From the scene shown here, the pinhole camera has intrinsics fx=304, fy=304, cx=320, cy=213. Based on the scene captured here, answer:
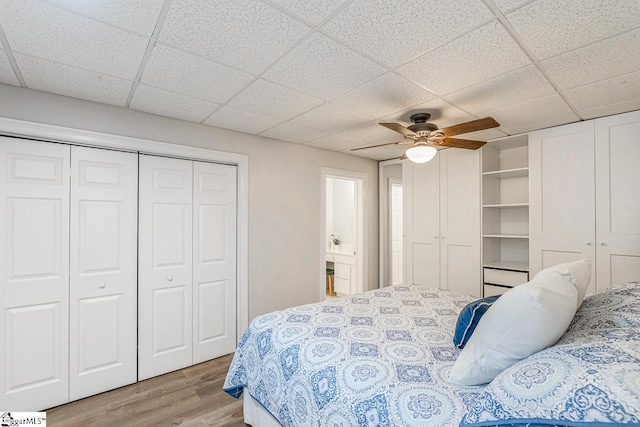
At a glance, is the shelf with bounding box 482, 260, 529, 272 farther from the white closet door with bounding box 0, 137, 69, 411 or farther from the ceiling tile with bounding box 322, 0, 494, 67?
the white closet door with bounding box 0, 137, 69, 411

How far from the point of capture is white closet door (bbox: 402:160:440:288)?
13.2 feet

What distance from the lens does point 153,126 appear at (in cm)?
282

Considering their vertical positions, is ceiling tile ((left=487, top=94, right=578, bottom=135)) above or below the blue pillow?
above

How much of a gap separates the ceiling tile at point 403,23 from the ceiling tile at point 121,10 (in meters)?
0.84

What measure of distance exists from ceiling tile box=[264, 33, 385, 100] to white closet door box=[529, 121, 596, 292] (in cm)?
227

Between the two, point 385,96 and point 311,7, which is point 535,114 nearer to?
point 385,96

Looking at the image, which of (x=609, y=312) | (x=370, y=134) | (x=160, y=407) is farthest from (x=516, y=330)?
(x=370, y=134)

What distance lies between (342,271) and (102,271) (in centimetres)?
369

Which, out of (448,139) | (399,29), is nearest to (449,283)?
(448,139)

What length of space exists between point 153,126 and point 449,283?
3.78 metres

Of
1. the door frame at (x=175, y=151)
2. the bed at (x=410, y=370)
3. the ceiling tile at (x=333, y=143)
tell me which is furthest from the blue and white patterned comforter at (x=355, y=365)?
the ceiling tile at (x=333, y=143)

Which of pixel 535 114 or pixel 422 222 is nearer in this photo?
pixel 535 114

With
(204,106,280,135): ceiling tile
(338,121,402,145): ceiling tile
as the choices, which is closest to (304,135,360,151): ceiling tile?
(338,121,402,145): ceiling tile

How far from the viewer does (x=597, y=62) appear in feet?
6.12
